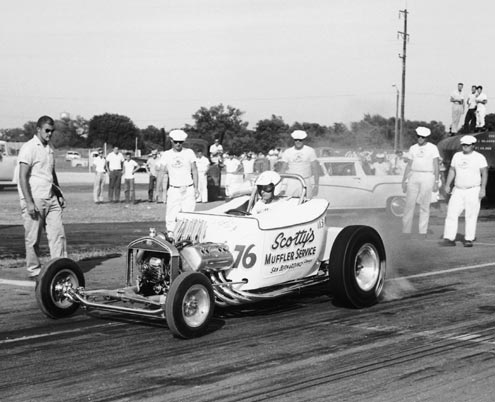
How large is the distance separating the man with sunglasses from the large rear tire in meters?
1.93

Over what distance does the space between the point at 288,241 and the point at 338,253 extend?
20.9 inches

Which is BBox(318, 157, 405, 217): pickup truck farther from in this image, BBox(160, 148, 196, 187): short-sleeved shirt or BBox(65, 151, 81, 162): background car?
BBox(65, 151, 81, 162): background car

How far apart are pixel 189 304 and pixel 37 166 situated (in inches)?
144

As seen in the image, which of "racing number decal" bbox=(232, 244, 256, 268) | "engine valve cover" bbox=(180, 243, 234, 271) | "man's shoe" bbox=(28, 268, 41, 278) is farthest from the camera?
"man's shoe" bbox=(28, 268, 41, 278)

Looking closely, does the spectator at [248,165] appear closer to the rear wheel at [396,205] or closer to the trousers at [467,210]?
the rear wheel at [396,205]

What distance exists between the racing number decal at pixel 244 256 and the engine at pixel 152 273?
63 centimetres

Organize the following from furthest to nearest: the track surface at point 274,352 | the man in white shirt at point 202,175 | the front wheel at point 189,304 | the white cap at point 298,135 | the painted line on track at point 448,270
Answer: the man in white shirt at point 202,175 < the white cap at point 298,135 < the painted line on track at point 448,270 < the front wheel at point 189,304 < the track surface at point 274,352

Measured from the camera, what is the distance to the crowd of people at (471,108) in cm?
2478

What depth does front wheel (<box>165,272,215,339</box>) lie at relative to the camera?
6359 millimetres

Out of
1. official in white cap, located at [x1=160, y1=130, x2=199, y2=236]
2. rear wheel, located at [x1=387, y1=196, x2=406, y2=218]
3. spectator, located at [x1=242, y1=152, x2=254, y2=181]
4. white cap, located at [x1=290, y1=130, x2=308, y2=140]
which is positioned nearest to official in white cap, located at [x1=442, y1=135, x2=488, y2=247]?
white cap, located at [x1=290, y1=130, x2=308, y2=140]

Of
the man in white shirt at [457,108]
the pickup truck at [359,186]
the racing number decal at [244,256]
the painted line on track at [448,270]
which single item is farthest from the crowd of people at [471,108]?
the racing number decal at [244,256]

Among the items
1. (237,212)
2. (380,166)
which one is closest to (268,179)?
(237,212)

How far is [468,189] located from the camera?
13617mm

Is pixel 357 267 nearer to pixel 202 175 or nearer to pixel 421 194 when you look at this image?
pixel 421 194
